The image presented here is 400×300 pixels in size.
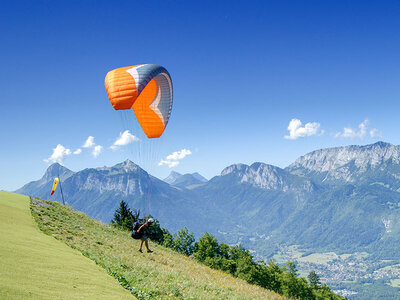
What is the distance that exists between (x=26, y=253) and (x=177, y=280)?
6.32 metres

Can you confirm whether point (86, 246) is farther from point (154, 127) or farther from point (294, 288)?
point (294, 288)

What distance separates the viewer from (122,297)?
8.41 metres

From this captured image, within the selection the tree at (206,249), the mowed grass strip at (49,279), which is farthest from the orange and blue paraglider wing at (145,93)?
the tree at (206,249)

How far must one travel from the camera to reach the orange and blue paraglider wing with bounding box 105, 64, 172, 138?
19.4 m

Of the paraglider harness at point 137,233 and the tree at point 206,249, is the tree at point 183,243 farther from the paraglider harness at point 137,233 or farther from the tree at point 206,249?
the paraglider harness at point 137,233

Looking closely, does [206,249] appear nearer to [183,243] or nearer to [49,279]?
[183,243]

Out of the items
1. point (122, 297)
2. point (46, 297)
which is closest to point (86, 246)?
point (122, 297)

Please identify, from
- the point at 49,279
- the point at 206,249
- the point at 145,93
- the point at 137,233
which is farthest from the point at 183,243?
the point at 49,279

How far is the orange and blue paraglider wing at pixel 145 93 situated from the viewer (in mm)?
19438

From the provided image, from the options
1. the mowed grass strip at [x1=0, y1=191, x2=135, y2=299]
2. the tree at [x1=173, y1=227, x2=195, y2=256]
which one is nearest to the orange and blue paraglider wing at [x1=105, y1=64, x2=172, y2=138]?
the mowed grass strip at [x1=0, y1=191, x2=135, y2=299]

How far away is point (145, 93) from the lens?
77.5 feet

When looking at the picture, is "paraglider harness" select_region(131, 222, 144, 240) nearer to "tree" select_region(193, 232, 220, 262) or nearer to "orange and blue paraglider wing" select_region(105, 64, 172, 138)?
"orange and blue paraglider wing" select_region(105, 64, 172, 138)

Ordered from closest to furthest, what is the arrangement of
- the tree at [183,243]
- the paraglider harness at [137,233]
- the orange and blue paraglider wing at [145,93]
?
the paraglider harness at [137,233], the orange and blue paraglider wing at [145,93], the tree at [183,243]

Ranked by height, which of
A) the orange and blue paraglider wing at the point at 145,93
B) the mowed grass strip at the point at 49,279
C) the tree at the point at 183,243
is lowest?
the tree at the point at 183,243
